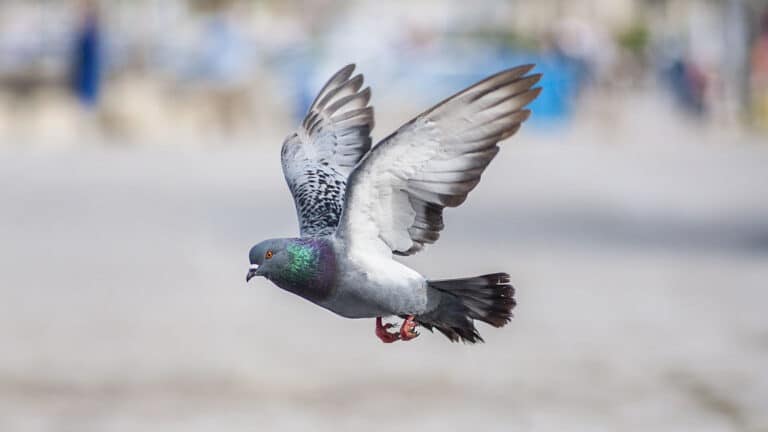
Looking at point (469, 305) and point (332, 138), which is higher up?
point (332, 138)

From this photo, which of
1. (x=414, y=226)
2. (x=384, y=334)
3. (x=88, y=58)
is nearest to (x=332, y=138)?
(x=414, y=226)

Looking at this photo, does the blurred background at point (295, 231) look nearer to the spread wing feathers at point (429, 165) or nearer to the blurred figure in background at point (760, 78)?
the blurred figure in background at point (760, 78)

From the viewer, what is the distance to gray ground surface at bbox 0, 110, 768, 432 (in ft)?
28.0

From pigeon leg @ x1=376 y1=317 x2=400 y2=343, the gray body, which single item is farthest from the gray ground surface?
the gray body

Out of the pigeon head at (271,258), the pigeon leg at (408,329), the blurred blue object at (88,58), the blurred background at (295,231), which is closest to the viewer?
the pigeon head at (271,258)

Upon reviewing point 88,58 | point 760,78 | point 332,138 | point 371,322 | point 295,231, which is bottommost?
point 332,138

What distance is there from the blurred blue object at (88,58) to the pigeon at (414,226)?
65.3ft

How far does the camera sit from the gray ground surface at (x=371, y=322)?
852cm

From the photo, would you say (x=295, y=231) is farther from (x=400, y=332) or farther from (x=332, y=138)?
(x=400, y=332)

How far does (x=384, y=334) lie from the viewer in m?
2.55

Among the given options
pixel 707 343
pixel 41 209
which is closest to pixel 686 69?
pixel 41 209

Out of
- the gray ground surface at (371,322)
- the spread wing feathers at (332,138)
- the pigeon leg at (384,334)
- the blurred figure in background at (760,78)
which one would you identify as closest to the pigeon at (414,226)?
the pigeon leg at (384,334)

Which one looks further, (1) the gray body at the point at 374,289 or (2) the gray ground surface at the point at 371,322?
(2) the gray ground surface at the point at 371,322

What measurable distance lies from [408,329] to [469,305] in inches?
4.7
